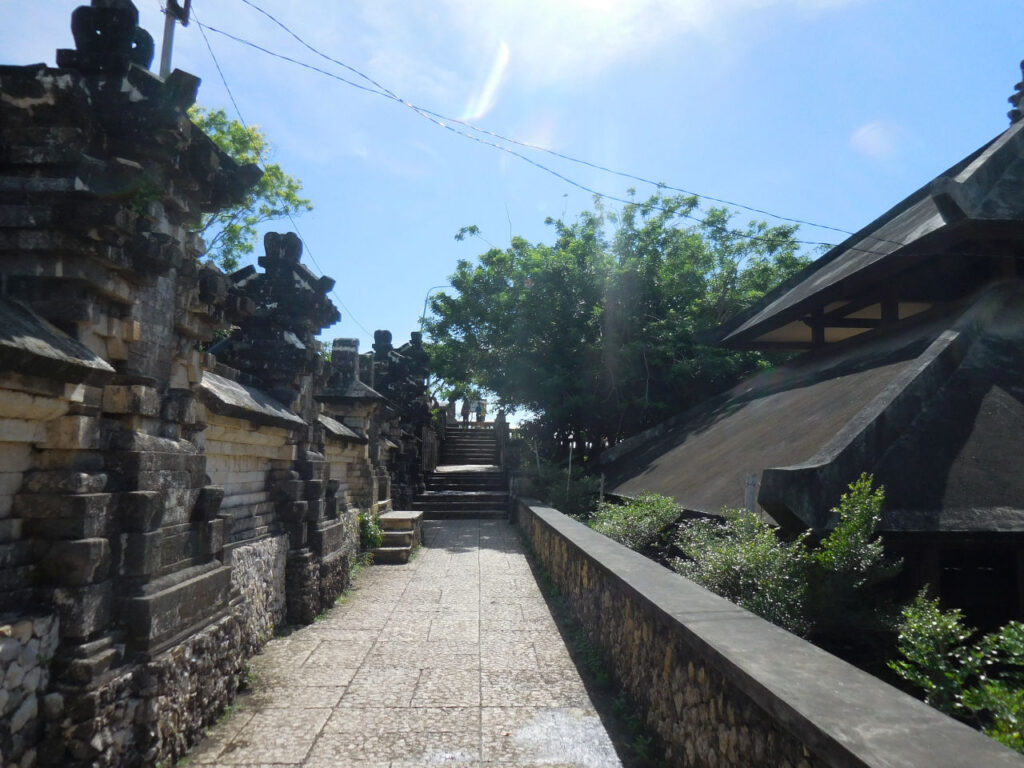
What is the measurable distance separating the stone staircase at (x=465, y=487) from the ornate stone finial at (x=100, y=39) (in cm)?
1628

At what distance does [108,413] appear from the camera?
419cm

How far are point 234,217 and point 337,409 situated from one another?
46.8ft

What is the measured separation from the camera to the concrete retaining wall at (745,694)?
7.20 feet

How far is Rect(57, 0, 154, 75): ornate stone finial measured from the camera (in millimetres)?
4348

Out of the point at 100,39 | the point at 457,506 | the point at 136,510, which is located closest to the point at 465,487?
the point at 457,506

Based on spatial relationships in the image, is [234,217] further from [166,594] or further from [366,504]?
[166,594]

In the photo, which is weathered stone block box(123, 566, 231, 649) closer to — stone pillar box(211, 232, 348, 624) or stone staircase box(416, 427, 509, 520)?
stone pillar box(211, 232, 348, 624)

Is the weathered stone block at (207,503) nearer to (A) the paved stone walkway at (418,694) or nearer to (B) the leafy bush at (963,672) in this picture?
(A) the paved stone walkway at (418,694)


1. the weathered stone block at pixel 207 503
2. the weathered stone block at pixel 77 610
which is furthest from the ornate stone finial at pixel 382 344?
the weathered stone block at pixel 77 610

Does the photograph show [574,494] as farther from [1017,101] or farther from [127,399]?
[127,399]

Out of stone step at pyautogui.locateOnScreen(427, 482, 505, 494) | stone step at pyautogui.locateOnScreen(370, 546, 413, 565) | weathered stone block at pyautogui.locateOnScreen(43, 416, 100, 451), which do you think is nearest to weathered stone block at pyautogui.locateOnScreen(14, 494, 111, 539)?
weathered stone block at pyautogui.locateOnScreen(43, 416, 100, 451)

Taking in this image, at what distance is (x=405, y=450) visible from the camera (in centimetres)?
1986

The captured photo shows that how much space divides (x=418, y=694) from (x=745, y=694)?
3.33 meters

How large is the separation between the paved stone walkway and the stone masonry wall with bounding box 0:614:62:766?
45.9 inches
